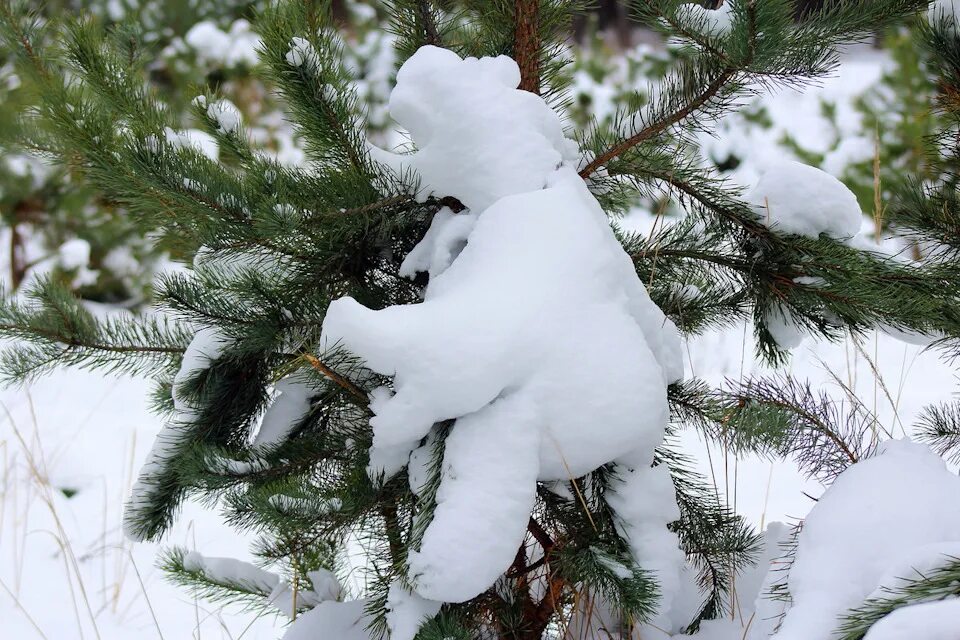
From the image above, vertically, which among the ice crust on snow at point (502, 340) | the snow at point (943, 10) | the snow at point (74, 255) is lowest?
the ice crust on snow at point (502, 340)

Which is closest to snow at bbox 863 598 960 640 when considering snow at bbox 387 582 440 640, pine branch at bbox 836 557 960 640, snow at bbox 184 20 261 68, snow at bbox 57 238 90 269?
pine branch at bbox 836 557 960 640

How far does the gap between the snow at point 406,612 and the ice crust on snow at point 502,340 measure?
7 centimetres

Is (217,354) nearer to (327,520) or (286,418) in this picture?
(286,418)

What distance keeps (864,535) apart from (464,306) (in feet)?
1.43

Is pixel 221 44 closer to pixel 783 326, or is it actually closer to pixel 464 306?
pixel 783 326

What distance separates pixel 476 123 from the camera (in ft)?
3.03

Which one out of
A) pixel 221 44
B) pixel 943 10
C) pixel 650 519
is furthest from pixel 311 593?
pixel 221 44

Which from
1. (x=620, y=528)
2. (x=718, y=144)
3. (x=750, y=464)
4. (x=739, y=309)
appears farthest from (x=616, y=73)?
(x=620, y=528)

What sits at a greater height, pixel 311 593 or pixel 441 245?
pixel 441 245

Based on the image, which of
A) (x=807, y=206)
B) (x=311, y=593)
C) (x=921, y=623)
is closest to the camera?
(x=921, y=623)

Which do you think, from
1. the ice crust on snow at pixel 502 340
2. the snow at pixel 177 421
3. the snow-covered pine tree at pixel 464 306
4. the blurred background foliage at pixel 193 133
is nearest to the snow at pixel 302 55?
the snow-covered pine tree at pixel 464 306

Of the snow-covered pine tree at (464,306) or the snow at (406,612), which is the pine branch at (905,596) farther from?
the snow at (406,612)

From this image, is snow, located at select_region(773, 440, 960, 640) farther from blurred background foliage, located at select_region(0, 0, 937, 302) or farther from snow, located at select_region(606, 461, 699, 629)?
blurred background foliage, located at select_region(0, 0, 937, 302)

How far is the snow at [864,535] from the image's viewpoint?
73 cm
